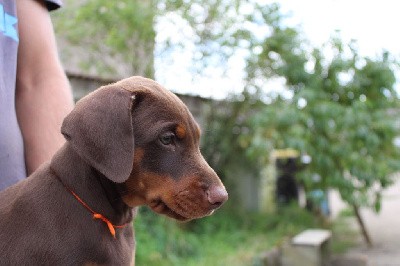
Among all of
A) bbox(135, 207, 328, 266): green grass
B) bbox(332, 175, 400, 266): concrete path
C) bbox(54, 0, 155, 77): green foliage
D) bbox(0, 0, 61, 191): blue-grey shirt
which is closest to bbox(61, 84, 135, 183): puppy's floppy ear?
bbox(0, 0, 61, 191): blue-grey shirt

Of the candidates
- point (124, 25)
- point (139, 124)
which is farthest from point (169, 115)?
point (124, 25)

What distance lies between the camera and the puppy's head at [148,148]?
5.17 feet

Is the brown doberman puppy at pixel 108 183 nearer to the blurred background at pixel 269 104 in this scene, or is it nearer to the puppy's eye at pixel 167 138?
the puppy's eye at pixel 167 138

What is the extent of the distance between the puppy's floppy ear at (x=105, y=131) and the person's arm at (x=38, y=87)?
1.34 feet

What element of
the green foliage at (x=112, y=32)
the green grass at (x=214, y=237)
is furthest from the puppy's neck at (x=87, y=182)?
the green foliage at (x=112, y=32)

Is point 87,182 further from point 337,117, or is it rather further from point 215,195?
point 337,117

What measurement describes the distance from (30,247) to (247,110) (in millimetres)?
7619

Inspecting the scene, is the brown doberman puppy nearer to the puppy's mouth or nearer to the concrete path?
the puppy's mouth

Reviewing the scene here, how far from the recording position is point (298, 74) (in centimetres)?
796

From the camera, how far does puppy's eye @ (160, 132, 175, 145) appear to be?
170cm

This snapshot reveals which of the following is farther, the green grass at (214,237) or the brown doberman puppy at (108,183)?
the green grass at (214,237)

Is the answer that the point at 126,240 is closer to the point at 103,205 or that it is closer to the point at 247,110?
the point at 103,205

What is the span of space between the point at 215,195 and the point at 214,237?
19.2 ft

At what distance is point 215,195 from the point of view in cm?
164
